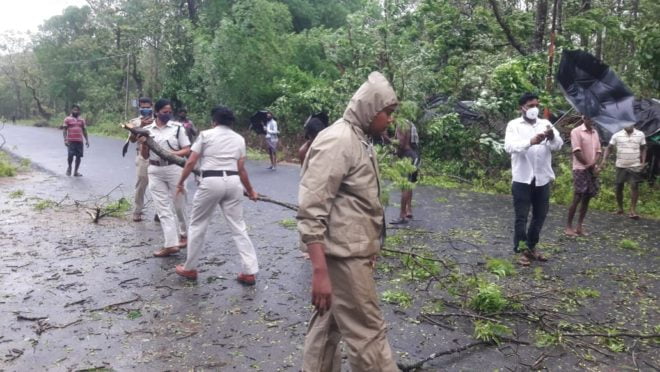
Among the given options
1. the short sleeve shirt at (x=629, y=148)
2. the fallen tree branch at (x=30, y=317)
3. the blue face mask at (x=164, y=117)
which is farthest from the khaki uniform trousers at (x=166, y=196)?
the short sleeve shirt at (x=629, y=148)

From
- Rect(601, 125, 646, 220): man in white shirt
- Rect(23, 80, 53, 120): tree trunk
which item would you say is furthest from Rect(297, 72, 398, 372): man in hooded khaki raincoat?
Rect(23, 80, 53, 120): tree trunk

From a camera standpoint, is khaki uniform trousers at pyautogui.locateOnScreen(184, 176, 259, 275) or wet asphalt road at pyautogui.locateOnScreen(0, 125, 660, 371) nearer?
wet asphalt road at pyautogui.locateOnScreen(0, 125, 660, 371)

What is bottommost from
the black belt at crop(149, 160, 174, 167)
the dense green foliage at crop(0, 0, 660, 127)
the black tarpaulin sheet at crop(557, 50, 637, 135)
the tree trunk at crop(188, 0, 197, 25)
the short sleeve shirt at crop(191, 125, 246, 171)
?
the black belt at crop(149, 160, 174, 167)

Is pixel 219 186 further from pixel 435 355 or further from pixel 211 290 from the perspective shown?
pixel 435 355

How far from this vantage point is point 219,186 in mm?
5523

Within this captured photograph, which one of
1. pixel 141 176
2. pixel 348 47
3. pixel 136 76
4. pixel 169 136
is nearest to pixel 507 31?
pixel 348 47

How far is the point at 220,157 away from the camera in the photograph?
5555 mm

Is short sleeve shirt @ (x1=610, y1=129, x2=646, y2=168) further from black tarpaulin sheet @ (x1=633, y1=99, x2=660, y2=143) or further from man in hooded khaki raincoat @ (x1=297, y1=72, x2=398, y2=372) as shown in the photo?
man in hooded khaki raincoat @ (x1=297, y1=72, x2=398, y2=372)

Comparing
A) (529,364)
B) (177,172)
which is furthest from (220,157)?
(529,364)

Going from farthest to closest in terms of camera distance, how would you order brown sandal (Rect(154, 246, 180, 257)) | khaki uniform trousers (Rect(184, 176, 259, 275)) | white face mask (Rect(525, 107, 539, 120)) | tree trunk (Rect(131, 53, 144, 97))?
tree trunk (Rect(131, 53, 144, 97)) → brown sandal (Rect(154, 246, 180, 257)) → white face mask (Rect(525, 107, 539, 120)) → khaki uniform trousers (Rect(184, 176, 259, 275))

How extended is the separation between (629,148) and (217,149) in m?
7.53

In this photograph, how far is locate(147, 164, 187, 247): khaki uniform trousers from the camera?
6.58m

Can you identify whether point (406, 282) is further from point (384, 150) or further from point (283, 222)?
point (283, 222)

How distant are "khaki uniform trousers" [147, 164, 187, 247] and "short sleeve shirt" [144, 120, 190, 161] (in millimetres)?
199
